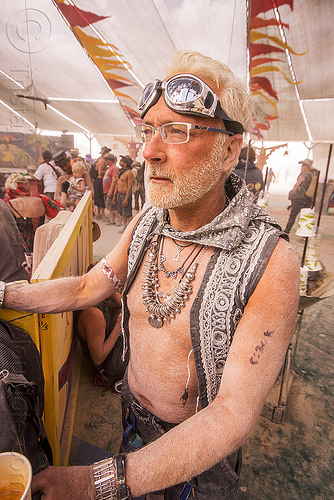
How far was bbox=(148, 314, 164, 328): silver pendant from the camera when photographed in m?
1.29

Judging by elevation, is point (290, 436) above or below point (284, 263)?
below

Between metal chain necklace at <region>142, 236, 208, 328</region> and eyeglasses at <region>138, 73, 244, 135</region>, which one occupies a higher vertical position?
eyeglasses at <region>138, 73, 244, 135</region>

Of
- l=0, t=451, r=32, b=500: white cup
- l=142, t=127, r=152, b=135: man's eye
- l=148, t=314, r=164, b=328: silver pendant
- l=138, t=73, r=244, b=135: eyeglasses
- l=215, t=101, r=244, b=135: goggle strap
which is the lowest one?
l=0, t=451, r=32, b=500: white cup

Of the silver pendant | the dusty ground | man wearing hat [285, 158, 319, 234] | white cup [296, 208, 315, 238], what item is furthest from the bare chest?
man wearing hat [285, 158, 319, 234]

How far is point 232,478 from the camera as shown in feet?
4.15

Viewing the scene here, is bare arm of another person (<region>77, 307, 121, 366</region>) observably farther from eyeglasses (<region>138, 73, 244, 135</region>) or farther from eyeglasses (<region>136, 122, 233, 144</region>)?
eyeglasses (<region>138, 73, 244, 135</region>)

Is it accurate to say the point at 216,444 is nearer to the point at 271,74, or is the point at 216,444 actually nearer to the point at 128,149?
the point at 271,74

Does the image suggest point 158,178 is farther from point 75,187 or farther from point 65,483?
point 75,187

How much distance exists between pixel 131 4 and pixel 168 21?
113cm

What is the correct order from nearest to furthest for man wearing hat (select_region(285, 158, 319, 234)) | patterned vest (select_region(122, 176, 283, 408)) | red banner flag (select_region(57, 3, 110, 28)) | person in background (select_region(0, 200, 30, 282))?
patterned vest (select_region(122, 176, 283, 408)), person in background (select_region(0, 200, 30, 282)), man wearing hat (select_region(285, 158, 319, 234)), red banner flag (select_region(57, 3, 110, 28))

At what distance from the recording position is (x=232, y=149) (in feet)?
4.30

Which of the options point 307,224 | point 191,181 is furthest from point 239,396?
point 307,224

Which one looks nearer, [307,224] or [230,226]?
[230,226]

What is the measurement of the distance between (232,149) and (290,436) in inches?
95.6
